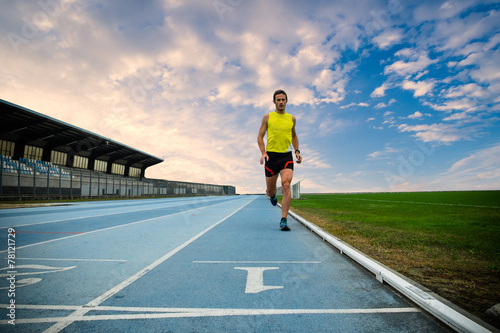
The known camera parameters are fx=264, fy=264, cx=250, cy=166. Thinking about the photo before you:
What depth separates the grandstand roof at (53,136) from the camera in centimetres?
3478

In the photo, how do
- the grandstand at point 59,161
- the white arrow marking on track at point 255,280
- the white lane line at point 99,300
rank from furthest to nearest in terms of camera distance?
the grandstand at point 59,161 < the white arrow marking on track at point 255,280 < the white lane line at point 99,300

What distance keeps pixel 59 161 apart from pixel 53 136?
1097cm

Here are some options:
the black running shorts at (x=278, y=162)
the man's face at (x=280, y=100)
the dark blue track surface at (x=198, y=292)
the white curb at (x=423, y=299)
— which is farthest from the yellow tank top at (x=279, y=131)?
the white curb at (x=423, y=299)

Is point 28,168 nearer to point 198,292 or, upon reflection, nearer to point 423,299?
point 198,292

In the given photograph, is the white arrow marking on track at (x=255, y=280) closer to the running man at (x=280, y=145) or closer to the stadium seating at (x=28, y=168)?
the running man at (x=280, y=145)

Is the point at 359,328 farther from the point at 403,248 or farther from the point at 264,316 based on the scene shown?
the point at 403,248

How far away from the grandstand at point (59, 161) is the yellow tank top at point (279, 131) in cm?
2691

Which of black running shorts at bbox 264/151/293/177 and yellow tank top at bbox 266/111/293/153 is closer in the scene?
yellow tank top at bbox 266/111/293/153

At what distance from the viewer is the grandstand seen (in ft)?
84.6

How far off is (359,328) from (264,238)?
4212mm

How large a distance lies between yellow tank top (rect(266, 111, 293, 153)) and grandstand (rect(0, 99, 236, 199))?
88.3ft

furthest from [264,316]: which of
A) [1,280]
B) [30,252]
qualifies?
[30,252]

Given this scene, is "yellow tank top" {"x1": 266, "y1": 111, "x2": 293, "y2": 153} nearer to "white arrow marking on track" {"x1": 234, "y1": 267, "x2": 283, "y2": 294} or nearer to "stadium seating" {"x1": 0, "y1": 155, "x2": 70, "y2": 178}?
"white arrow marking on track" {"x1": 234, "y1": 267, "x2": 283, "y2": 294}

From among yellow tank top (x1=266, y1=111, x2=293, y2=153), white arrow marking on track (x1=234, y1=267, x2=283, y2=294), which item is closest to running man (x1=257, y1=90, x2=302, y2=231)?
yellow tank top (x1=266, y1=111, x2=293, y2=153)
